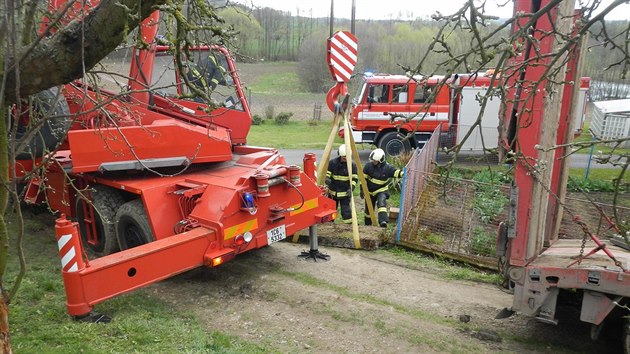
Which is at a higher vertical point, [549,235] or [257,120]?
[549,235]

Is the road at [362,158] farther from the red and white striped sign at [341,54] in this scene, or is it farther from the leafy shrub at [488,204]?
the red and white striped sign at [341,54]

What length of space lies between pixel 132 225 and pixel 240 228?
1.38 m

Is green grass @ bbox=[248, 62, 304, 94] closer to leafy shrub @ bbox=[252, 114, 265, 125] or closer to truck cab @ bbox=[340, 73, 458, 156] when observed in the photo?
leafy shrub @ bbox=[252, 114, 265, 125]

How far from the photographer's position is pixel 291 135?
22250mm

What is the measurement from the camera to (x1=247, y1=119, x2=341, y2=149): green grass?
62.8 ft

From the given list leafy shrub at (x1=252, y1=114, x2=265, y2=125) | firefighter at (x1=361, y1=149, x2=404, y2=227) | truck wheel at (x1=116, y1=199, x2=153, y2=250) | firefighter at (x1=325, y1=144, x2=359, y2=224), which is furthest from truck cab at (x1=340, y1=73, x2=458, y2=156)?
leafy shrub at (x1=252, y1=114, x2=265, y2=125)

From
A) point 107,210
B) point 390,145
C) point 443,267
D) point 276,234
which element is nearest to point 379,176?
point 443,267

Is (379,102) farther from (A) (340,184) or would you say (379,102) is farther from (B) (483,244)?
(B) (483,244)

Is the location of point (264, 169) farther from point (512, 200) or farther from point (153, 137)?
point (512, 200)

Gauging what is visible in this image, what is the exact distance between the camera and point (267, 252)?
6379 millimetres

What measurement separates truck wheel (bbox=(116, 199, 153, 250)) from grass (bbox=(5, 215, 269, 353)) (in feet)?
2.11

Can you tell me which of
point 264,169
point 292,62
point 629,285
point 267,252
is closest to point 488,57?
point 629,285

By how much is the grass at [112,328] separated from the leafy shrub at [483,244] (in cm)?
374

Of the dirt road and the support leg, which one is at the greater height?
the support leg
